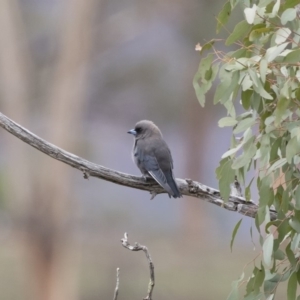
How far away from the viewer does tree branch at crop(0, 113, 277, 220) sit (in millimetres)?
1816

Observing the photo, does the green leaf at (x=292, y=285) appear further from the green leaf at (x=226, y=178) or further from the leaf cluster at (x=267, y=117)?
the green leaf at (x=226, y=178)

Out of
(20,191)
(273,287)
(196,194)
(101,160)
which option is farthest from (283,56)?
(101,160)

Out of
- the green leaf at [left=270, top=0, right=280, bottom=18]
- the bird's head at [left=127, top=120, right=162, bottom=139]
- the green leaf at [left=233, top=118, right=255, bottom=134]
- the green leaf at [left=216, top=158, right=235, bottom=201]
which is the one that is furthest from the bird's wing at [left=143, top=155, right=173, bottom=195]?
the green leaf at [left=270, top=0, right=280, bottom=18]

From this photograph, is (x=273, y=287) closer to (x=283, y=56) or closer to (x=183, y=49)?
(x=283, y=56)

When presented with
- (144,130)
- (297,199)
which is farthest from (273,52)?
(144,130)

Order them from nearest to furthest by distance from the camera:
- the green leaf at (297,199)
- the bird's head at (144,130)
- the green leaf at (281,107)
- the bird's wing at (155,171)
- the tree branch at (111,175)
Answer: the green leaf at (281,107), the green leaf at (297,199), the tree branch at (111,175), the bird's wing at (155,171), the bird's head at (144,130)

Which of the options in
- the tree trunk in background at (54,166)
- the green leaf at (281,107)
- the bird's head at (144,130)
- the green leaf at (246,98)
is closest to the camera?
the green leaf at (281,107)

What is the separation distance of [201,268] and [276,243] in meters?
3.77

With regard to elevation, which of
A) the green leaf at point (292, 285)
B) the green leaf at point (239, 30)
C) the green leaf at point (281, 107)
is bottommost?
the green leaf at point (292, 285)

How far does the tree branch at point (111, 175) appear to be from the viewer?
1.82 m

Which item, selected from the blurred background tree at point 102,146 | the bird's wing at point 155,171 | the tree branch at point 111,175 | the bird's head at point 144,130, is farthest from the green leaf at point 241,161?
the blurred background tree at point 102,146

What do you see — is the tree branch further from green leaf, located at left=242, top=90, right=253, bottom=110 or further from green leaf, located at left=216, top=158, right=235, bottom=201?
green leaf, located at left=242, top=90, right=253, bottom=110

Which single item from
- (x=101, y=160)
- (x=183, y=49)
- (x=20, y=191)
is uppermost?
(x=183, y=49)

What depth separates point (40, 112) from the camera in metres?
5.29
